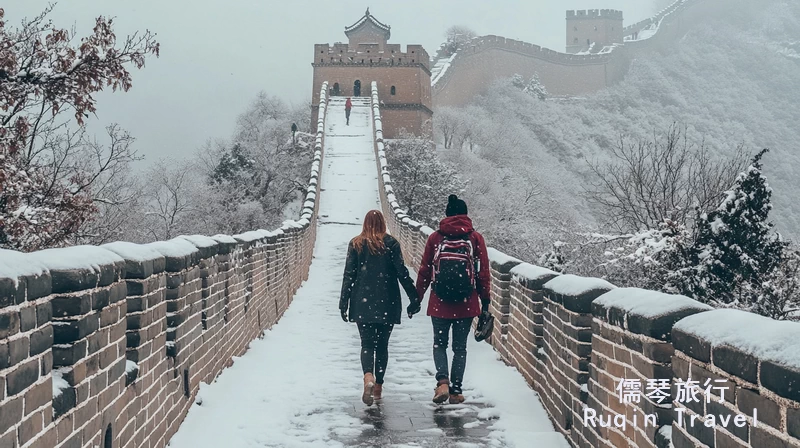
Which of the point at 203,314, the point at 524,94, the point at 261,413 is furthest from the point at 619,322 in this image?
the point at 524,94

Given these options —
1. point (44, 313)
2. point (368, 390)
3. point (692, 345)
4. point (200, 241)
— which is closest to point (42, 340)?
point (44, 313)

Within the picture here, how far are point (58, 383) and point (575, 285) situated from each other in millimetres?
3074

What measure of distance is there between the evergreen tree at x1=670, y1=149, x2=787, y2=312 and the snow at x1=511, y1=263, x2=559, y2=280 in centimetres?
1129

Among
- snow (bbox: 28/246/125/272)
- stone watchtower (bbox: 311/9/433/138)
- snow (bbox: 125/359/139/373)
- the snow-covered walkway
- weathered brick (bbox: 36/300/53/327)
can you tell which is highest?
stone watchtower (bbox: 311/9/433/138)

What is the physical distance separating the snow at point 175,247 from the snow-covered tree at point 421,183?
108ft

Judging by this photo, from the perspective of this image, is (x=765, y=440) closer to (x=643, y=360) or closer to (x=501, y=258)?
(x=643, y=360)

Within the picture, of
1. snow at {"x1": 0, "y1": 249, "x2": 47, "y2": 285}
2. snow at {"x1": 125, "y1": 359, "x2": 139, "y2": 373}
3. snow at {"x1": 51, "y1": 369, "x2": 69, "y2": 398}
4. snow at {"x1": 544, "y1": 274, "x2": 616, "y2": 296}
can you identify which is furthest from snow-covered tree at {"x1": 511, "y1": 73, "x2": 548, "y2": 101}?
snow at {"x1": 0, "y1": 249, "x2": 47, "y2": 285}

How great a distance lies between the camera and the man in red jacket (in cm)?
658

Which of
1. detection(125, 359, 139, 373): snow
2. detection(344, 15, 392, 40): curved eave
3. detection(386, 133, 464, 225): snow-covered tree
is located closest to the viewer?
detection(125, 359, 139, 373): snow

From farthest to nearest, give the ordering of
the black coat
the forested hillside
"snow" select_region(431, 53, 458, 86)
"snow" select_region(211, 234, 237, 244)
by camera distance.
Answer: "snow" select_region(431, 53, 458, 86) → the forested hillside → "snow" select_region(211, 234, 237, 244) → the black coat

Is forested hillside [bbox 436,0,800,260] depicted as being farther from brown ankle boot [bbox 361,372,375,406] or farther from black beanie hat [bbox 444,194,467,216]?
brown ankle boot [bbox 361,372,375,406]

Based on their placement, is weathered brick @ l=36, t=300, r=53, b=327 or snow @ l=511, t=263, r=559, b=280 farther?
snow @ l=511, t=263, r=559, b=280

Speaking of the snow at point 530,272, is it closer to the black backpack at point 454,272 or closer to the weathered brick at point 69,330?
the black backpack at point 454,272

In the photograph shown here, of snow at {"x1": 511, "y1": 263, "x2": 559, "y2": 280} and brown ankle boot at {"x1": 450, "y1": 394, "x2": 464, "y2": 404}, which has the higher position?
snow at {"x1": 511, "y1": 263, "x2": 559, "y2": 280}
